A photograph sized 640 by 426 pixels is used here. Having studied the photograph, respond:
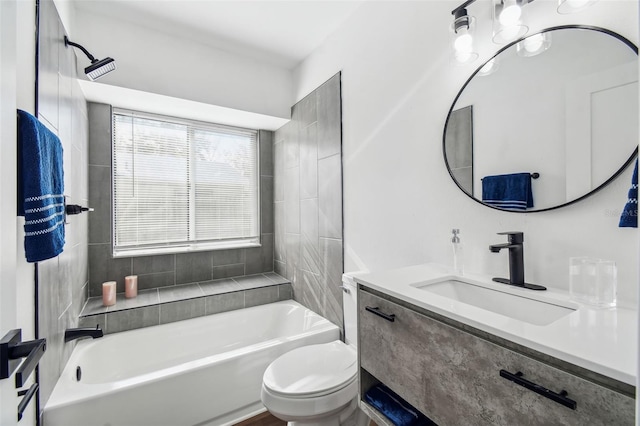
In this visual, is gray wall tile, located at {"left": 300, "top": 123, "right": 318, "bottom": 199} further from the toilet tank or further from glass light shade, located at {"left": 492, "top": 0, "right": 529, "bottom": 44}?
glass light shade, located at {"left": 492, "top": 0, "right": 529, "bottom": 44}

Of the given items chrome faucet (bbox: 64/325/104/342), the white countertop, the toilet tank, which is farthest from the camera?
the toilet tank

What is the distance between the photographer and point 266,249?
3.27 m

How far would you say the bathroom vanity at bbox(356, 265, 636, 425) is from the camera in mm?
588

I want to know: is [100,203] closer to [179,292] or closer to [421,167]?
[179,292]

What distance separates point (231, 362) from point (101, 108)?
7.70 feet

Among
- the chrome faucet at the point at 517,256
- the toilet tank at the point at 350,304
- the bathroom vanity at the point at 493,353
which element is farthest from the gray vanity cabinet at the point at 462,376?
the toilet tank at the point at 350,304

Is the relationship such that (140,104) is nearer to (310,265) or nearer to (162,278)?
(162,278)

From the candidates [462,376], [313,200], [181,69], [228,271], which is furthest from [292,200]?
[462,376]

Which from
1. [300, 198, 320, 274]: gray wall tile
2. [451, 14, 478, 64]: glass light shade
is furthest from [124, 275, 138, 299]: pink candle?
[451, 14, 478, 64]: glass light shade

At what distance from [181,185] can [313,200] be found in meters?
1.37

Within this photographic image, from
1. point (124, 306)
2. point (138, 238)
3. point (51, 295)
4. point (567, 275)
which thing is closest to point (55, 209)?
point (51, 295)

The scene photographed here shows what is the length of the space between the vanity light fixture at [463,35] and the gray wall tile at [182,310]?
249 cm

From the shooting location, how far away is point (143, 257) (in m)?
2.65

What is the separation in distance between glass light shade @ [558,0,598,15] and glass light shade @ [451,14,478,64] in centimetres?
32
